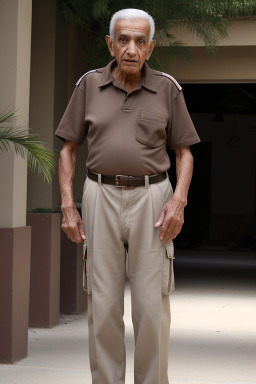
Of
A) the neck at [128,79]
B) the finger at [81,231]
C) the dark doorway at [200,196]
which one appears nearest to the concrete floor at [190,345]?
the finger at [81,231]

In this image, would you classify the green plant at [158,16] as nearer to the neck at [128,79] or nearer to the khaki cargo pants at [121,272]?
the neck at [128,79]

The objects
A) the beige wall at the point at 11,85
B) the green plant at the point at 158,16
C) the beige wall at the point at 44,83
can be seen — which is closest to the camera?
the beige wall at the point at 11,85

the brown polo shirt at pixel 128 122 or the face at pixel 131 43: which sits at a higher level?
the face at pixel 131 43

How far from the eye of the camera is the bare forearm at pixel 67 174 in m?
3.38

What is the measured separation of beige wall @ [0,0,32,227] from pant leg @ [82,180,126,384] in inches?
74.2

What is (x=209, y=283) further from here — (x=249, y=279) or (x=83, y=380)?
(x=83, y=380)

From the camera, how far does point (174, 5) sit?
733 cm

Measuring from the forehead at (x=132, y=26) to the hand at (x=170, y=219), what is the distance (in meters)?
0.69

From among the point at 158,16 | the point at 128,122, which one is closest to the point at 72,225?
the point at 128,122

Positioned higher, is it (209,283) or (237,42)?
(237,42)

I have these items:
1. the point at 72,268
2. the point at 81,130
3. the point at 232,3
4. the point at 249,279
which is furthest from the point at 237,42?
the point at 81,130

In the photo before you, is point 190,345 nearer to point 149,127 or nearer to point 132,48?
point 149,127

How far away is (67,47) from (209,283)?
4898 mm

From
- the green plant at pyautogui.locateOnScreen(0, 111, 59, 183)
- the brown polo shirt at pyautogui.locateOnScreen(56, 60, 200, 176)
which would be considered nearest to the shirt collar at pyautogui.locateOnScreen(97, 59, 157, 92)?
the brown polo shirt at pyautogui.locateOnScreen(56, 60, 200, 176)
